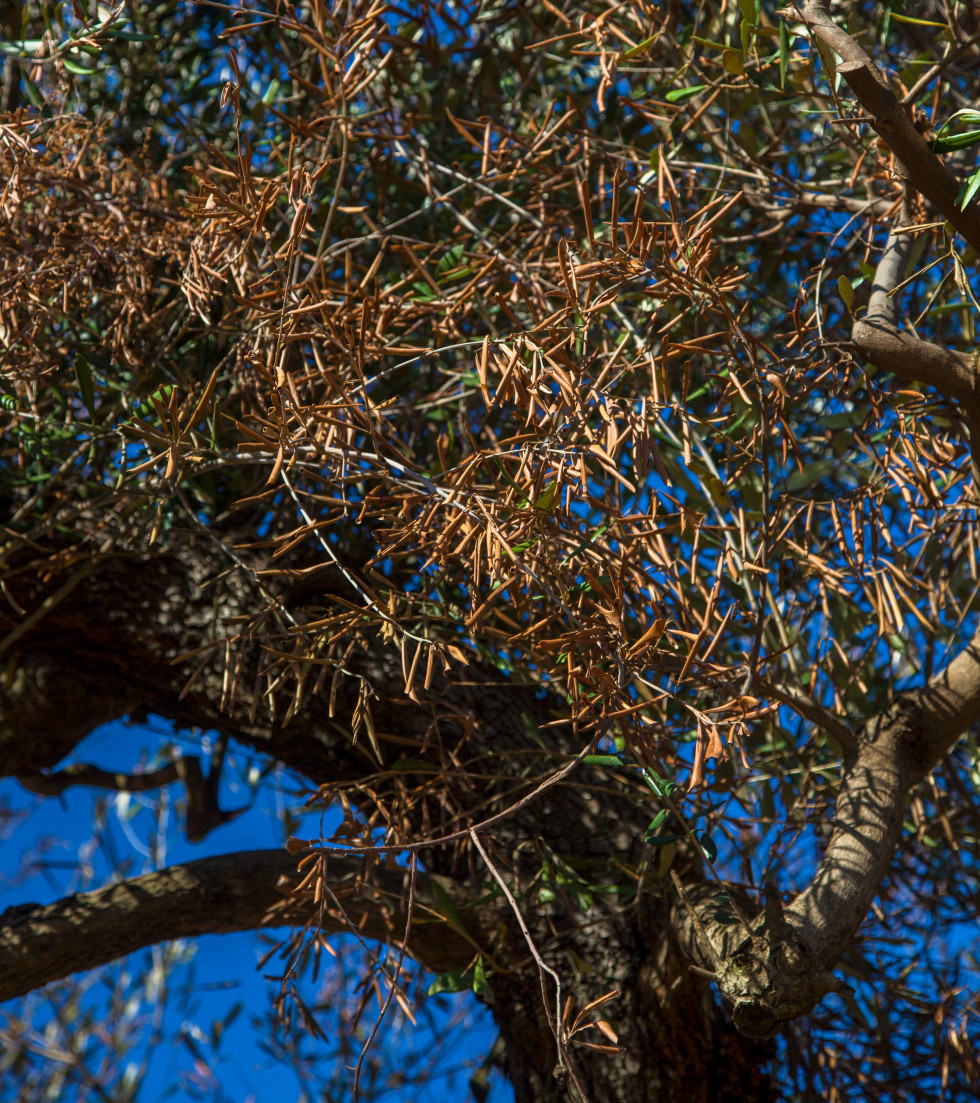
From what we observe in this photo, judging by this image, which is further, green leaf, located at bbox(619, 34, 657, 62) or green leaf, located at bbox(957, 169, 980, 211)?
green leaf, located at bbox(619, 34, 657, 62)

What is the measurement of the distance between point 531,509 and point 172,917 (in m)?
1.11

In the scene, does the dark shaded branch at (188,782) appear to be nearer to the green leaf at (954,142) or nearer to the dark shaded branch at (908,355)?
the dark shaded branch at (908,355)

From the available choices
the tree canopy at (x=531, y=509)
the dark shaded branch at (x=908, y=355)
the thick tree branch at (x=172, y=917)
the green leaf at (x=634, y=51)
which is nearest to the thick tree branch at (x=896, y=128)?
the tree canopy at (x=531, y=509)

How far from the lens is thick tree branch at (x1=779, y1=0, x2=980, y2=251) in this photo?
861 millimetres

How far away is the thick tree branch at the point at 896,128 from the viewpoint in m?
0.86

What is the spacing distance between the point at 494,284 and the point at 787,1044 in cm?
132

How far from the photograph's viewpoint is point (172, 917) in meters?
1.58

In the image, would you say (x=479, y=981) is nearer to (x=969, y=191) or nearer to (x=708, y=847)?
(x=708, y=847)

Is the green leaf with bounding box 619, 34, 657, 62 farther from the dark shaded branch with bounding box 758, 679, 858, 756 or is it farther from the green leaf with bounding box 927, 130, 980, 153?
the dark shaded branch with bounding box 758, 679, 858, 756

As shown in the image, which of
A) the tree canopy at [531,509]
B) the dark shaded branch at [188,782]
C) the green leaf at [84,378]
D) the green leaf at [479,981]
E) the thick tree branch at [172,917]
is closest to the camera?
the tree canopy at [531,509]

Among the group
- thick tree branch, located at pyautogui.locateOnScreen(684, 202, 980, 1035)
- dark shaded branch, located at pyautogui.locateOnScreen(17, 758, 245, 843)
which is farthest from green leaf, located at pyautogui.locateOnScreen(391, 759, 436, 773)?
dark shaded branch, located at pyautogui.locateOnScreen(17, 758, 245, 843)

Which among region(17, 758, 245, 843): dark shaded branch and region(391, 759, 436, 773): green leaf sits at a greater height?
region(17, 758, 245, 843): dark shaded branch

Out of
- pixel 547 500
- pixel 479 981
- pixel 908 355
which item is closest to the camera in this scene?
pixel 547 500

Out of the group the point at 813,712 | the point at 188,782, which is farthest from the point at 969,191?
the point at 188,782
